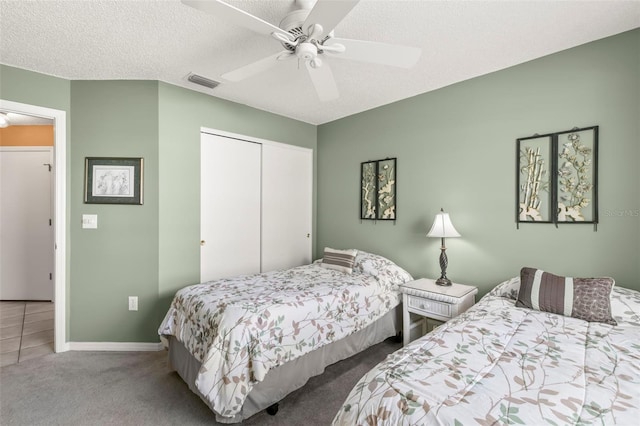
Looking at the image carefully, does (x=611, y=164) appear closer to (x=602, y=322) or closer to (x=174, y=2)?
(x=602, y=322)

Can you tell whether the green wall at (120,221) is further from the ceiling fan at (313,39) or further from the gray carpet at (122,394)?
the ceiling fan at (313,39)

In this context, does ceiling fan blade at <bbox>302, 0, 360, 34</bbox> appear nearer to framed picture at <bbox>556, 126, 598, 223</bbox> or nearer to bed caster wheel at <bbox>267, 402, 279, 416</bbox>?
framed picture at <bbox>556, 126, 598, 223</bbox>

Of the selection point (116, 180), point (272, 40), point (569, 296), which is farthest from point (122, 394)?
point (569, 296)

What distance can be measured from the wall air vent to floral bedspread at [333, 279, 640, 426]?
2.65 metres

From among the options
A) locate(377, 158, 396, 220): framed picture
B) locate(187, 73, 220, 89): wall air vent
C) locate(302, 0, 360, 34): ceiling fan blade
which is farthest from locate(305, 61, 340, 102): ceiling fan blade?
locate(377, 158, 396, 220): framed picture

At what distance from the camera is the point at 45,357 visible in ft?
8.48

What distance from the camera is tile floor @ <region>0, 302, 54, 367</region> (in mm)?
2648

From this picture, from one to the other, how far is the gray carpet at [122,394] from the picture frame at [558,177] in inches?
70.8

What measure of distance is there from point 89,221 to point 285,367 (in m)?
2.23

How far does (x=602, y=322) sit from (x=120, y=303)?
3.58m

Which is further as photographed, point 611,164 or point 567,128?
point 567,128

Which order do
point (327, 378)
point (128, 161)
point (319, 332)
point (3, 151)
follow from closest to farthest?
point (319, 332) → point (327, 378) → point (128, 161) → point (3, 151)

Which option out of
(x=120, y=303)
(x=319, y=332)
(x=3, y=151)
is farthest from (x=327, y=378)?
(x=3, y=151)

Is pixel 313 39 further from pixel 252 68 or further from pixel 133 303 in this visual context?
pixel 133 303
